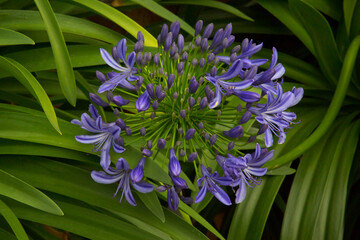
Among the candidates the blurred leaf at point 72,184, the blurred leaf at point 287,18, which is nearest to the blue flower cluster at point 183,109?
the blurred leaf at point 72,184

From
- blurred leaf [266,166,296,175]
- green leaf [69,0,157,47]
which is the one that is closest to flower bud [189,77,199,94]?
green leaf [69,0,157,47]

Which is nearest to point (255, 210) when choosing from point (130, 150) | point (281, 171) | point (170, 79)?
point (281, 171)

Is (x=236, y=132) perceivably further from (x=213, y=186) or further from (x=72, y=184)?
(x=72, y=184)

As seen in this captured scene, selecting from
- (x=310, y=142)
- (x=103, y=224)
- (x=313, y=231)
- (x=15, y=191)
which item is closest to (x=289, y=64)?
(x=310, y=142)

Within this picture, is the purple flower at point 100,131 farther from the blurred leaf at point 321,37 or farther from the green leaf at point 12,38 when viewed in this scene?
the blurred leaf at point 321,37

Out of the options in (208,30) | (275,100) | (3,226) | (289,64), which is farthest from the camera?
(289,64)

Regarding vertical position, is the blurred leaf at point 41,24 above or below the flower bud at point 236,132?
above

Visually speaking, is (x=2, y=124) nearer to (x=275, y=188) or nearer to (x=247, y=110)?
(x=247, y=110)

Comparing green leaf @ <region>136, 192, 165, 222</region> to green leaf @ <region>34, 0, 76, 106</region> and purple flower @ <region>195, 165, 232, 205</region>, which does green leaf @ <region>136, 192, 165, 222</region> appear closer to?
purple flower @ <region>195, 165, 232, 205</region>
